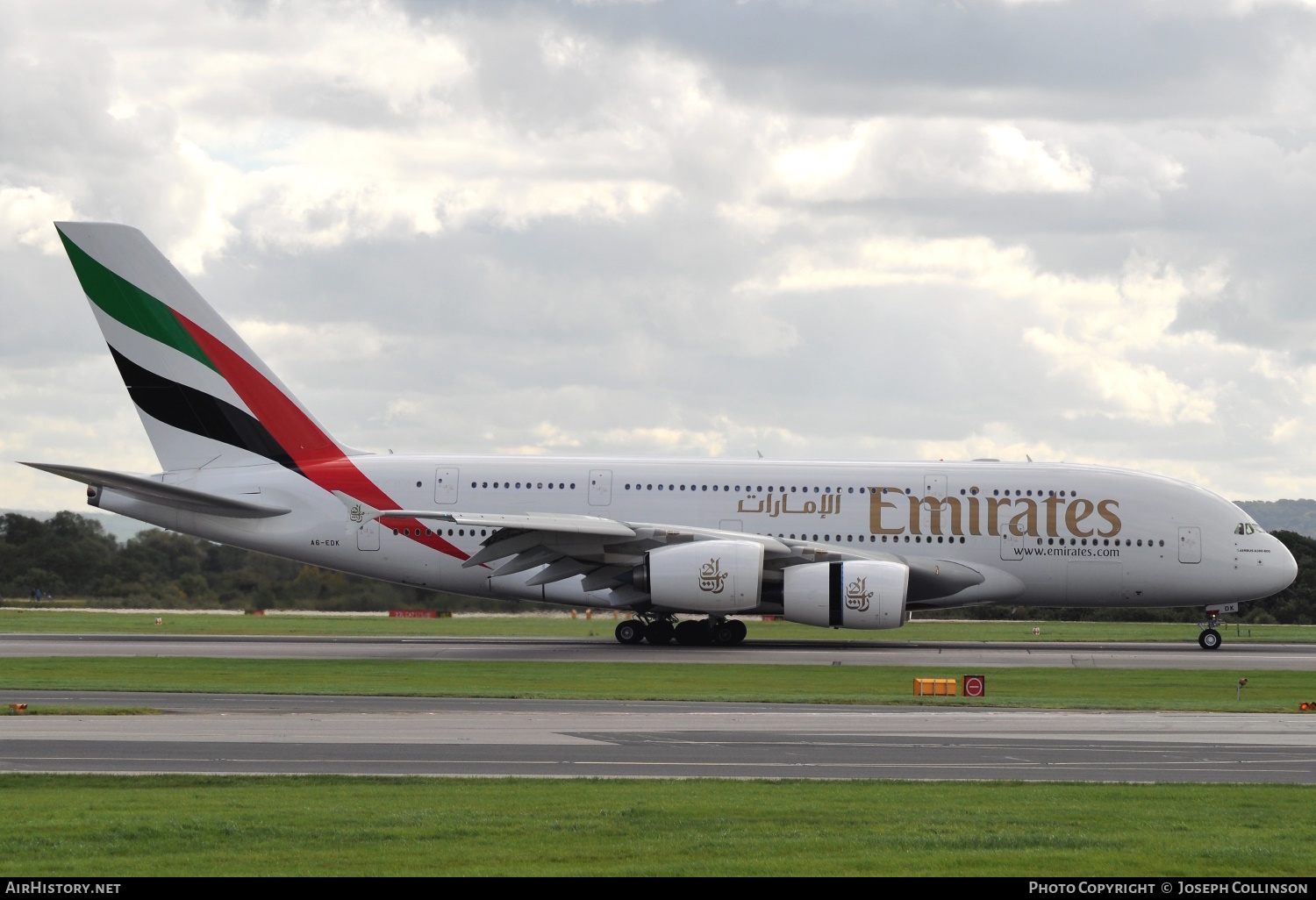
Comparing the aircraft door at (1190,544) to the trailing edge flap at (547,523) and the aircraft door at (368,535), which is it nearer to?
the trailing edge flap at (547,523)

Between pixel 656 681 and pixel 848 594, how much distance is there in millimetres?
8517

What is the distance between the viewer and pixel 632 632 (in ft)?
118

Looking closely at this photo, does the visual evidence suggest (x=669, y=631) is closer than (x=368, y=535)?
Yes

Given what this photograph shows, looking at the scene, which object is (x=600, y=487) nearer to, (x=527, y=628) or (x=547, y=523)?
(x=547, y=523)

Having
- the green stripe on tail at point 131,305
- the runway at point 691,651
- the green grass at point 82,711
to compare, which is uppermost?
the green stripe on tail at point 131,305

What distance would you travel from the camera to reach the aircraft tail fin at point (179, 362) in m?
36.8

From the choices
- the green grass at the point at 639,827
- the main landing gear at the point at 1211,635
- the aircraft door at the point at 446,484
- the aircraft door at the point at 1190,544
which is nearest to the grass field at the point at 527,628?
the main landing gear at the point at 1211,635

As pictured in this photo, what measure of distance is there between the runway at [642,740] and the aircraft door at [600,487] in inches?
565

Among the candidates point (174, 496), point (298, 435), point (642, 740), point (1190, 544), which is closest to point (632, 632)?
point (298, 435)

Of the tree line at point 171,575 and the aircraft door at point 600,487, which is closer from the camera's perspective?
the aircraft door at point 600,487

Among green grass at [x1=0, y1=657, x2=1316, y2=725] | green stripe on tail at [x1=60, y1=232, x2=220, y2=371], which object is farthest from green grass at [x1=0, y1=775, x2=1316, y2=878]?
green stripe on tail at [x1=60, y1=232, x2=220, y2=371]

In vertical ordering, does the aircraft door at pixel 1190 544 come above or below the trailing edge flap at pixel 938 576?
above

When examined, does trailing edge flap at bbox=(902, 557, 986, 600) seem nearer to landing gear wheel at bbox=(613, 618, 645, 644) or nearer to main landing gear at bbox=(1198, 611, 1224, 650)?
main landing gear at bbox=(1198, 611, 1224, 650)

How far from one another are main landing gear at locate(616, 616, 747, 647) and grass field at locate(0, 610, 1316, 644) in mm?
2950
